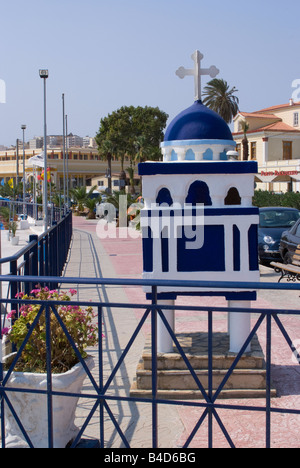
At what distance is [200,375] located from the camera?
5191 millimetres

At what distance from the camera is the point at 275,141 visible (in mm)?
54344

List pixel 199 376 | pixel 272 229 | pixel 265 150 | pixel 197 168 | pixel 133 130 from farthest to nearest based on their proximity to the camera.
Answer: pixel 133 130
pixel 265 150
pixel 272 229
pixel 197 168
pixel 199 376

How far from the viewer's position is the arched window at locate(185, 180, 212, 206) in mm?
5746

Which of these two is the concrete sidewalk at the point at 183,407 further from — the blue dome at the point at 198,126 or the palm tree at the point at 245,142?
the palm tree at the point at 245,142

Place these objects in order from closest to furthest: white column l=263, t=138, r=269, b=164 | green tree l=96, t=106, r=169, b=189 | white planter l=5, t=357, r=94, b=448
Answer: white planter l=5, t=357, r=94, b=448, white column l=263, t=138, r=269, b=164, green tree l=96, t=106, r=169, b=189

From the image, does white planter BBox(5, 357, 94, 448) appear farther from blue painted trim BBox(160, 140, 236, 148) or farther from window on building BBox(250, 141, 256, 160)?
window on building BBox(250, 141, 256, 160)

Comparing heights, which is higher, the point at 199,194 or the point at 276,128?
the point at 276,128

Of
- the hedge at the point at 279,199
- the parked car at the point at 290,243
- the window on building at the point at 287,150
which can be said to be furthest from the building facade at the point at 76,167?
the parked car at the point at 290,243

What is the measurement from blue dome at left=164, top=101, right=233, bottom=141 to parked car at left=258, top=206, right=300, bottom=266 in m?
8.07

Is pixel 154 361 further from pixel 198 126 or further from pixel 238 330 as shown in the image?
pixel 198 126

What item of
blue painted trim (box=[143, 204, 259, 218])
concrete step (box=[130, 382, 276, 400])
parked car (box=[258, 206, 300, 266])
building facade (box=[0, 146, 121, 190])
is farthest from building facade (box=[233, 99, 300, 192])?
concrete step (box=[130, 382, 276, 400])

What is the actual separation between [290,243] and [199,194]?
21.3 feet

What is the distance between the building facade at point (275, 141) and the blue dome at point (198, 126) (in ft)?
147

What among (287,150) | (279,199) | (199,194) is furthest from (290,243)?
(287,150)
